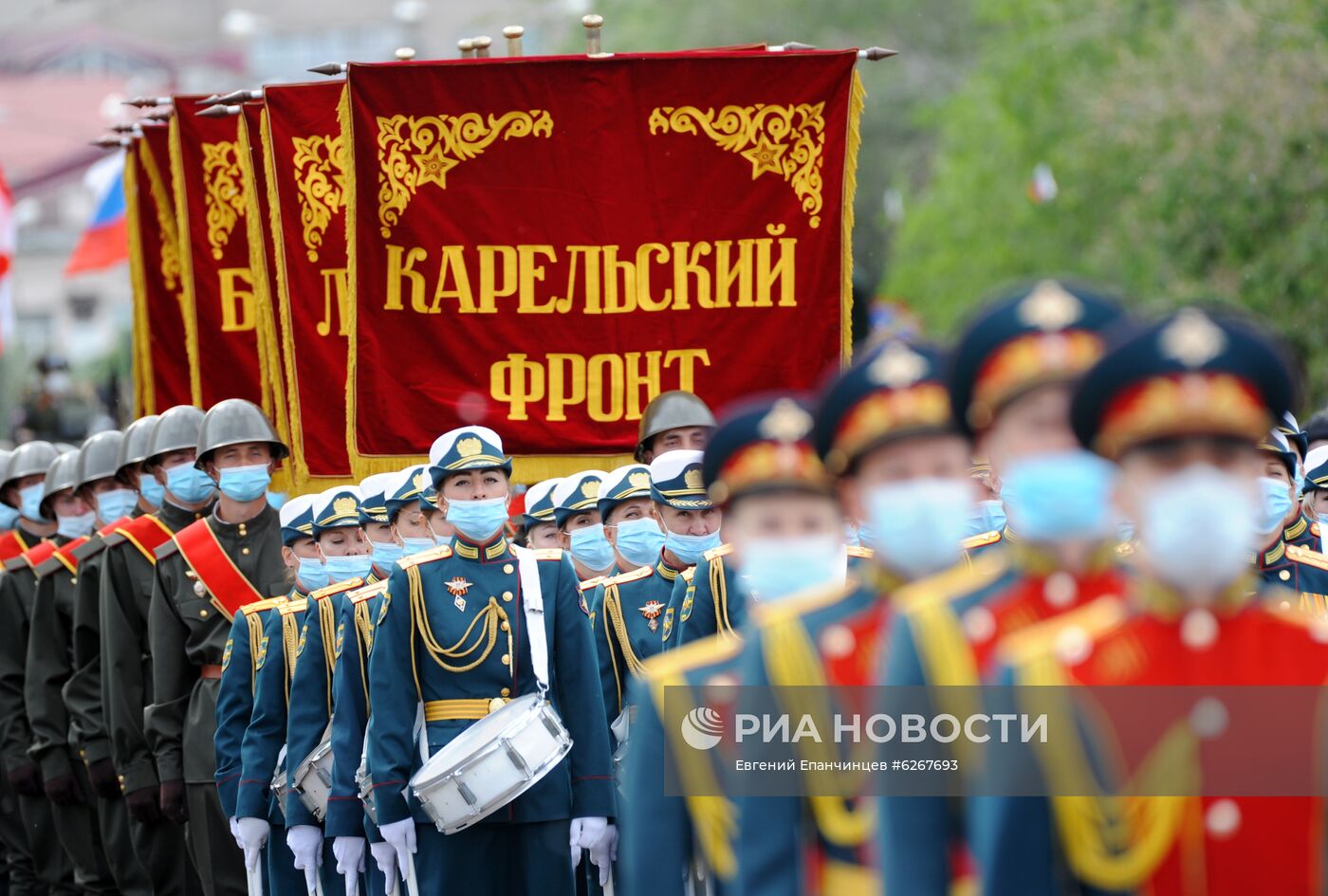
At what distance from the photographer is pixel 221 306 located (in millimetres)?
14039

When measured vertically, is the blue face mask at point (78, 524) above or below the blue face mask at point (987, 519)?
below

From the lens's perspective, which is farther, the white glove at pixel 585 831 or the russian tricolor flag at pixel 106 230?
the russian tricolor flag at pixel 106 230

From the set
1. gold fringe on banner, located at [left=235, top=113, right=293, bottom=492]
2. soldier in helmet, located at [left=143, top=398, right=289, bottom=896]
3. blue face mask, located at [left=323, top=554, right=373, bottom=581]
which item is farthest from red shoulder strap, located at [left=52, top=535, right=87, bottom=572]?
blue face mask, located at [left=323, top=554, right=373, bottom=581]

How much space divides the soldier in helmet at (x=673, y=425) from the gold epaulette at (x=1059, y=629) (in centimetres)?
621

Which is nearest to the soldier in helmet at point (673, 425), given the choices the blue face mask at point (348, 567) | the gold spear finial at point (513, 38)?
the blue face mask at point (348, 567)

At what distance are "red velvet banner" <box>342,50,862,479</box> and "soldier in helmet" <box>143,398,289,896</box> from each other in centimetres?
58

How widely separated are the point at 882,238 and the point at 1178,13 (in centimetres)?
1868

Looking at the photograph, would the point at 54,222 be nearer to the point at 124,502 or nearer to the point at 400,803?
the point at 124,502

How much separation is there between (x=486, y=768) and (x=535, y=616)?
0.60 metres

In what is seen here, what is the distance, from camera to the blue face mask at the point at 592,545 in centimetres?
1043

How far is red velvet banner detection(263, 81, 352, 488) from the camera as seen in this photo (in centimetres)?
1194

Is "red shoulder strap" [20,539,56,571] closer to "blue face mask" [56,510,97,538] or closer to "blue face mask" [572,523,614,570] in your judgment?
"blue face mask" [56,510,97,538]

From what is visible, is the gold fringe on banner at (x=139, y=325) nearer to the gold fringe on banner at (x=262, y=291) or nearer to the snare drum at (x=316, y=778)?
the gold fringe on banner at (x=262, y=291)

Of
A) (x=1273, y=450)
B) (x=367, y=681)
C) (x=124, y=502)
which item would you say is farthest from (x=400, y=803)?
(x=124, y=502)
